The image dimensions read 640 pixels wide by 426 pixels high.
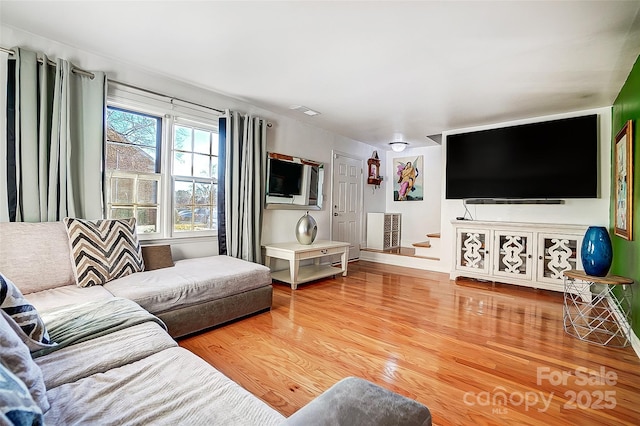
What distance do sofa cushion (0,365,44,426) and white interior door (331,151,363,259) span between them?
4580 mm

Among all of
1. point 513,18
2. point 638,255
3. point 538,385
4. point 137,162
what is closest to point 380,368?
point 538,385

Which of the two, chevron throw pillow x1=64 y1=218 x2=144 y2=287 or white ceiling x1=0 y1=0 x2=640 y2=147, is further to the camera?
chevron throw pillow x1=64 y1=218 x2=144 y2=287

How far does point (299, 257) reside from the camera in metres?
3.67

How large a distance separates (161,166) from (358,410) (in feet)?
9.82

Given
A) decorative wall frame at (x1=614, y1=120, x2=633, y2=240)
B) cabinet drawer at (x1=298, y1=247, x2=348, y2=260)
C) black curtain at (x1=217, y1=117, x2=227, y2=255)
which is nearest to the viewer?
decorative wall frame at (x1=614, y1=120, x2=633, y2=240)

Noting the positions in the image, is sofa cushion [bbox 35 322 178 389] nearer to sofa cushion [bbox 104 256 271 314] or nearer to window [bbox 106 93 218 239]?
sofa cushion [bbox 104 256 271 314]

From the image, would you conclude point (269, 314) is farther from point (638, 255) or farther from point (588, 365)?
point (638, 255)

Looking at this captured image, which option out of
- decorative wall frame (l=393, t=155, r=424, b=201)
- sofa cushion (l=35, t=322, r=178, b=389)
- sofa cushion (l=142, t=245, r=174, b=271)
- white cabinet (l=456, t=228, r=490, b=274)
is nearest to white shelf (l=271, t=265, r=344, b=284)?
sofa cushion (l=142, t=245, r=174, b=271)

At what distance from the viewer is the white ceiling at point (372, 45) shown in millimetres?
1880

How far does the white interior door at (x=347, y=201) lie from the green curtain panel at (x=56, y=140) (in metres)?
3.36

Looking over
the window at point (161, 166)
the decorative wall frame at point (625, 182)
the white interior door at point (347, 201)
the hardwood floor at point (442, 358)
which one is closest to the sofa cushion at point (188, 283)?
the hardwood floor at point (442, 358)

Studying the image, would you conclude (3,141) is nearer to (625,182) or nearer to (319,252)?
(319,252)

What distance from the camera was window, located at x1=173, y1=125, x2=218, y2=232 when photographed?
3.16 metres

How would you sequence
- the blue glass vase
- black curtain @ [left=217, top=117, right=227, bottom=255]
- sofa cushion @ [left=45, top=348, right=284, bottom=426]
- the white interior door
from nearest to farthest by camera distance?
sofa cushion @ [left=45, top=348, right=284, bottom=426] → the blue glass vase → black curtain @ [left=217, top=117, right=227, bottom=255] → the white interior door
